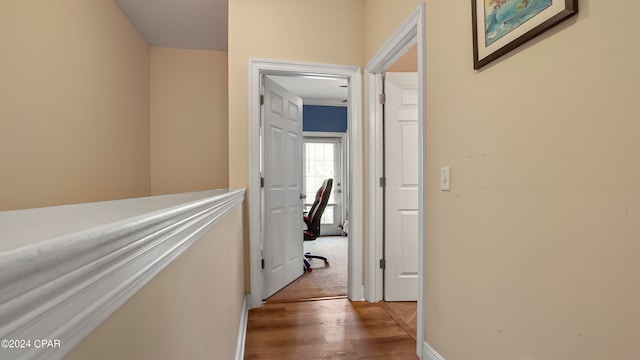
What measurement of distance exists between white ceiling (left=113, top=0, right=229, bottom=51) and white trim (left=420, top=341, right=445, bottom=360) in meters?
3.16

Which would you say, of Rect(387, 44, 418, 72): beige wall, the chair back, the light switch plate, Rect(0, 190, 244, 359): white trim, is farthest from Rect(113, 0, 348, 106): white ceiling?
Rect(0, 190, 244, 359): white trim

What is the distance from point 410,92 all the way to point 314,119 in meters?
3.11

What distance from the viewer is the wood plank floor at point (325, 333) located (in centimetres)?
179

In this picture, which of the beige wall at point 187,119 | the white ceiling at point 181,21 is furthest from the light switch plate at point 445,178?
the beige wall at point 187,119

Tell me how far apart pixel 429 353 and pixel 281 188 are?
69.2 inches

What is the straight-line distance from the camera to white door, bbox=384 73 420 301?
245 cm

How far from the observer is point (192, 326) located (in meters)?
0.70

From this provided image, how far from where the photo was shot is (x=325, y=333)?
202cm

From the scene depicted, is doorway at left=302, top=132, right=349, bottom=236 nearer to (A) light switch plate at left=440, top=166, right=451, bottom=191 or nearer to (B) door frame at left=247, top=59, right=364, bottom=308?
(B) door frame at left=247, top=59, right=364, bottom=308

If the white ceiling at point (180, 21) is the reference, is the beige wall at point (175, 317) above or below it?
below

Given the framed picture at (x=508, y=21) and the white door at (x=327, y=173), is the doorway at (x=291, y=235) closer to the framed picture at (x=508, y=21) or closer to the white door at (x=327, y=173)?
the white door at (x=327, y=173)

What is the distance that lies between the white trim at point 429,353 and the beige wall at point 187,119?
3053 mm

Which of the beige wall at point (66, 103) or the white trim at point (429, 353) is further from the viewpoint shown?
the beige wall at point (66, 103)

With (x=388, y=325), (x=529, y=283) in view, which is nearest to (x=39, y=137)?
(x=388, y=325)
